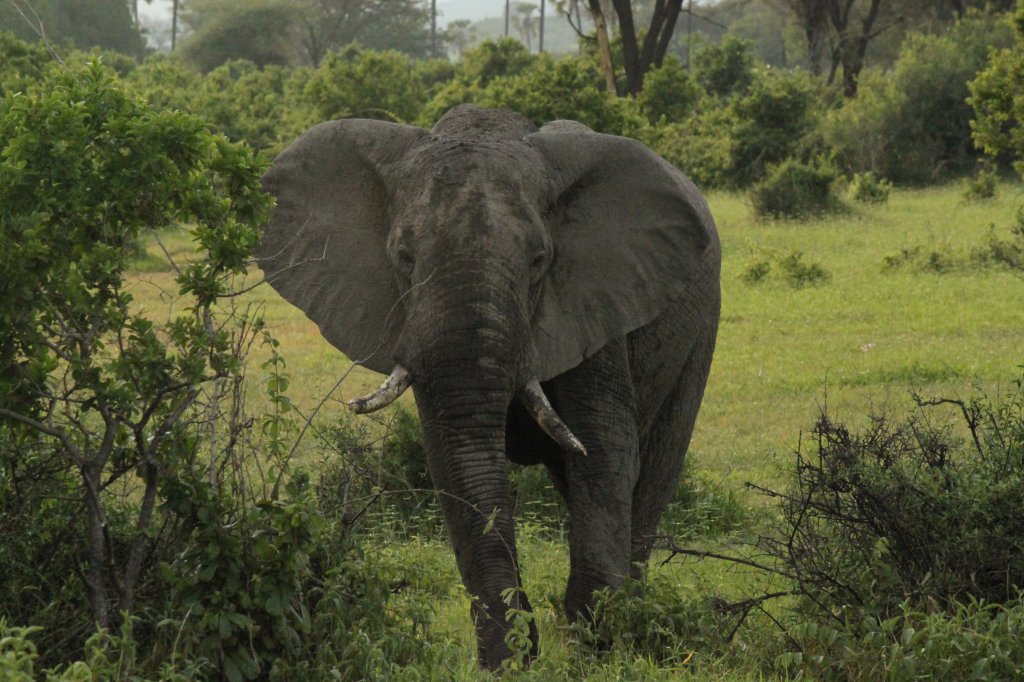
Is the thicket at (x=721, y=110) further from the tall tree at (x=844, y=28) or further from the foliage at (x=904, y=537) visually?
the foliage at (x=904, y=537)

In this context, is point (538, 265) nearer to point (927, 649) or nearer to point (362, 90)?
point (927, 649)

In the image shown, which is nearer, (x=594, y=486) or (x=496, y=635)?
(x=496, y=635)

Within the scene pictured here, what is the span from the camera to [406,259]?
5.03m

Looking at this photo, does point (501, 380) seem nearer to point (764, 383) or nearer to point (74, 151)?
point (74, 151)

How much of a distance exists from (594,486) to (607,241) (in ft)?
2.99

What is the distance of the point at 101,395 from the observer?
412cm

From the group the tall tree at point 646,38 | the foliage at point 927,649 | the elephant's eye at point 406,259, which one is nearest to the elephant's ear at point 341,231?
the elephant's eye at point 406,259

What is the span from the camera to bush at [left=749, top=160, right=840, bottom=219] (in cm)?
2058

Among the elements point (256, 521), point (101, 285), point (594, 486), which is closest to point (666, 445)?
point (594, 486)

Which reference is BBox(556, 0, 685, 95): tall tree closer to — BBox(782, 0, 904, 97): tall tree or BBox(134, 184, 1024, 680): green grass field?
BBox(782, 0, 904, 97): tall tree

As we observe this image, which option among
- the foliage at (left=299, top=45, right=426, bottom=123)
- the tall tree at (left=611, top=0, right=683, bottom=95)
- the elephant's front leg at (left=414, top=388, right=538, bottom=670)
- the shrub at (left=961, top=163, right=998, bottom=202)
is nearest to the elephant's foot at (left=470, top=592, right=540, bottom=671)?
the elephant's front leg at (left=414, top=388, right=538, bottom=670)

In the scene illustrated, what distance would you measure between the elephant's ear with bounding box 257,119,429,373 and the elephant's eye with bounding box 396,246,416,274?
188mm

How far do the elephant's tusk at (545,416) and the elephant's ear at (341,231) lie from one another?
0.53 meters

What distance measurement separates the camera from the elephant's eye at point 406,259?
499cm
